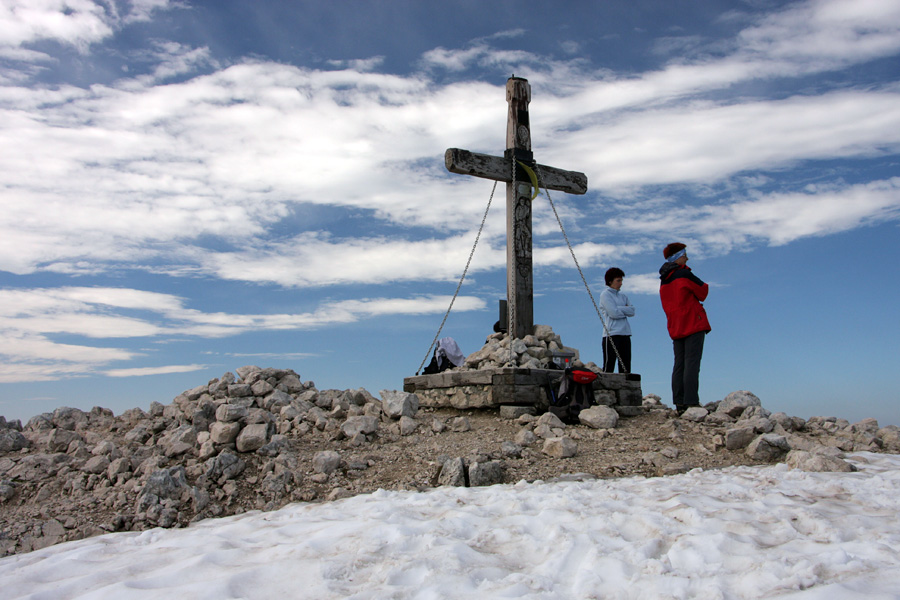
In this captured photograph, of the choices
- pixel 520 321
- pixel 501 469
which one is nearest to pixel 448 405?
pixel 520 321

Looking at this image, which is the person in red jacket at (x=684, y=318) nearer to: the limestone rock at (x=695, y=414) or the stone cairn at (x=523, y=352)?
the limestone rock at (x=695, y=414)

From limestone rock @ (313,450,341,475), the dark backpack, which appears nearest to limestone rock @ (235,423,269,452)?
limestone rock @ (313,450,341,475)

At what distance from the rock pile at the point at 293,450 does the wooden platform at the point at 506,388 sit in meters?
0.26

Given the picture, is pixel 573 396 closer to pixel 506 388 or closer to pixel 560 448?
pixel 506 388

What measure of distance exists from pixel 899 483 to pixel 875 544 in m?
2.10

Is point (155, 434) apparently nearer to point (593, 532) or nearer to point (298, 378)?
point (298, 378)

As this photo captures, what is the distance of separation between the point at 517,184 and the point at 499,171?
0.37 meters

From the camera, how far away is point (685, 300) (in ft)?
26.9

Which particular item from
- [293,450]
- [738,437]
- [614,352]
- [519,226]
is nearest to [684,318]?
[614,352]

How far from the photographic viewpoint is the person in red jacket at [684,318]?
816 cm

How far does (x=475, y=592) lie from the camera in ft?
9.53

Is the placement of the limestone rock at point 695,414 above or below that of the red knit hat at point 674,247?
below

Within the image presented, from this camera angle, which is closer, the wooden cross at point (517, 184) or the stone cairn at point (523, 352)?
the stone cairn at point (523, 352)

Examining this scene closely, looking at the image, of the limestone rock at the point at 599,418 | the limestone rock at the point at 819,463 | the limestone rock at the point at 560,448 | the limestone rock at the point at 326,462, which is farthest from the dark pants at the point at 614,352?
the limestone rock at the point at 326,462
